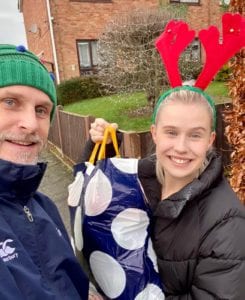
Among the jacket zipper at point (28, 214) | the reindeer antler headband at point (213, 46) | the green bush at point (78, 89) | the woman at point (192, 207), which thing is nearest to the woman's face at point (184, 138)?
the woman at point (192, 207)

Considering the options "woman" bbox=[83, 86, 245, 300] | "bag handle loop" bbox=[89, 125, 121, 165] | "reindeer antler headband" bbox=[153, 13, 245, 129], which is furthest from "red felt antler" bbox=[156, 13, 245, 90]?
"bag handle loop" bbox=[89, 125, 121, 165]

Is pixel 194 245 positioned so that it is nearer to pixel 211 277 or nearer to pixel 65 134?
pixel 211 277

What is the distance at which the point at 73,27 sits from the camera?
14.6 meters

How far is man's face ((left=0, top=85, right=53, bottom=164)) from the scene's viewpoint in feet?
4.39

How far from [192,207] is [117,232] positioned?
1.23 ft

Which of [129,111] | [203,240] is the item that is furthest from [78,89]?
[203,240]

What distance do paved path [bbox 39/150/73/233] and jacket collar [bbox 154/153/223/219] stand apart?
135 inches

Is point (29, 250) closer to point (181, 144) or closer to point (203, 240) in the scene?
point (203, 240)

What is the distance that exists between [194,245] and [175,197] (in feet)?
0.75

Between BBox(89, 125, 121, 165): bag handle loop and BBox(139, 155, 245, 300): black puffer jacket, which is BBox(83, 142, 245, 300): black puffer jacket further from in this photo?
BBox(89, 125, 121, 165): bag handle loop

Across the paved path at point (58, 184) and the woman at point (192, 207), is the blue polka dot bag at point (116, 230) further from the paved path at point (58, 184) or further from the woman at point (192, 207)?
the paved path at point (58, 184)

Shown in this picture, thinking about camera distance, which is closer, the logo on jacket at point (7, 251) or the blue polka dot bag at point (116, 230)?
the logo on jacket at point (7, 251)

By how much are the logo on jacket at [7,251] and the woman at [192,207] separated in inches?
26.2

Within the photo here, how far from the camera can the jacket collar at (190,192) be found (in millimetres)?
1464
